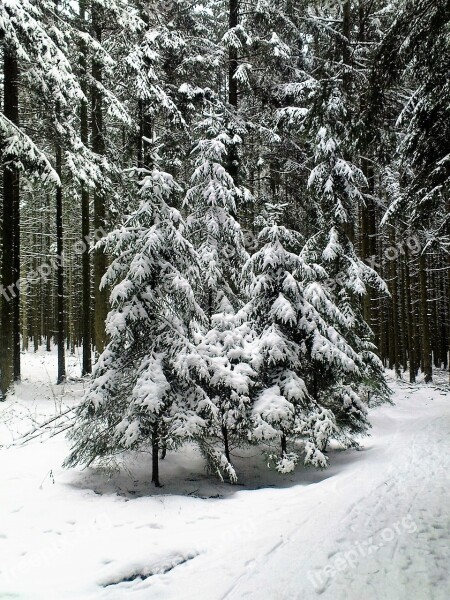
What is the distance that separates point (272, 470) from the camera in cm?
866

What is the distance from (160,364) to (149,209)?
2750mm

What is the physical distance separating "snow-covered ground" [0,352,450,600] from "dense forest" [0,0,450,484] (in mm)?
738

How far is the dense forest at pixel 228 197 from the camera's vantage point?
6.09 metres

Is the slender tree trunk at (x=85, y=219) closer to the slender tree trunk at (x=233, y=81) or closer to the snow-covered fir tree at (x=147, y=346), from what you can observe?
the slender tree trunk at (x=233, y=81)

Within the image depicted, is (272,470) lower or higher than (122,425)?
lower

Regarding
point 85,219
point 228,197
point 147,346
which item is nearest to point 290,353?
point 147,346

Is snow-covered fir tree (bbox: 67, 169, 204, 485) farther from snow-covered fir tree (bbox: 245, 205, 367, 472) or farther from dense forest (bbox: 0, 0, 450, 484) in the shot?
snow-covered fir tree (bbox: 245, 205, 367, 472)

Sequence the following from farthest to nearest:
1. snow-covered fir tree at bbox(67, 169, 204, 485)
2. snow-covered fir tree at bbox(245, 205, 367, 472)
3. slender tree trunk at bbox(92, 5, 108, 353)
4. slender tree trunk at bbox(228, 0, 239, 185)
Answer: slender tree trunk at bbox(92, 5, 108, 353) → slender tree trunk at bbox(228, 0, 239, 185) → snow-covered fir tree at bbox(245, 205, 367, 472) → snow-covered fir tree at bbox(67, 169, 204, 485)

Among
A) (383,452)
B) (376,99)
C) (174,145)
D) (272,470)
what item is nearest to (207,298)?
(272,470)

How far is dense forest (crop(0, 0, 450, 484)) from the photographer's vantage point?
20.0 ft

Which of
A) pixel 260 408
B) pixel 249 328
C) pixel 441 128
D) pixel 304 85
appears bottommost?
pixel 260 408

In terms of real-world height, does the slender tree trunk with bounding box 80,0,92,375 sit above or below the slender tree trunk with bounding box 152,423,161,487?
above

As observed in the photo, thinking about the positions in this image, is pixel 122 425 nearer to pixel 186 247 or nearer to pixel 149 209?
pixel 186 247

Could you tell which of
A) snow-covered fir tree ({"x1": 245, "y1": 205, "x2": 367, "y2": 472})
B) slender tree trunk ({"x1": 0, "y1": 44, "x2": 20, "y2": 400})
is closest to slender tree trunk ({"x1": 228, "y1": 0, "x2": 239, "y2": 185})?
snow-covered fir tree ({"x1": 245, "y1": 205, "x2": 367, "y2": 472})
